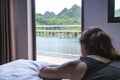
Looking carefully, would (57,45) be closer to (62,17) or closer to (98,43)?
(62,17)

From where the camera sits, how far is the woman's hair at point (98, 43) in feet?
3.74

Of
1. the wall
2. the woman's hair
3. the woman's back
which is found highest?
the wall

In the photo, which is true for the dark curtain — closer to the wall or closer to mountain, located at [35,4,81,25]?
mountain, located at [35,4,81,25]

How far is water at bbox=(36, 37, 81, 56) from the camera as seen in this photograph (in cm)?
395

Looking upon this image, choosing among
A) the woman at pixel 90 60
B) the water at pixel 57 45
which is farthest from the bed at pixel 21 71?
the water at pixel 57 45

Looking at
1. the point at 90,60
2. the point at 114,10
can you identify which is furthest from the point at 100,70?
the point at 114,10

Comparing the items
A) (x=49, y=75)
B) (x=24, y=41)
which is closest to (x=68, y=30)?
(x=24, y=41)

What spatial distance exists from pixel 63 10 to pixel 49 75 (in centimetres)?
240

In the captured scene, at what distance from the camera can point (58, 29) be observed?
4.00m

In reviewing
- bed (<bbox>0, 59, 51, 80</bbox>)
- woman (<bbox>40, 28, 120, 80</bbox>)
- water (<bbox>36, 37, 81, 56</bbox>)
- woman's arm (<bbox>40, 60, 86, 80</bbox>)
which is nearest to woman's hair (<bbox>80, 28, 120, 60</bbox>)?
woman (<bbox>40, 28, 120, 80</bbox>)

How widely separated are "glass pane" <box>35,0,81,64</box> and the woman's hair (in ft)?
6.94

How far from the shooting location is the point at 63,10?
3.50m

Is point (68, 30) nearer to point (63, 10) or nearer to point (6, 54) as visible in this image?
point (63, 10)

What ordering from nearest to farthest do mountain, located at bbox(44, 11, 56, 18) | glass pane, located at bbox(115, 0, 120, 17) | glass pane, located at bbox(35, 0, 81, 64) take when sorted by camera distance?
glass pane, located at bbox(115, 0, 120, 17) < glass pane, located at bbox(35, 0, 81, 64) < mountain, located at bbox(44, 11, 56, 18)
